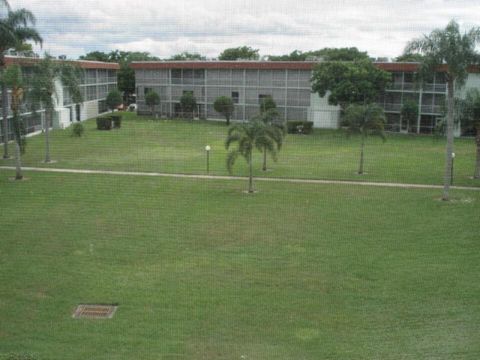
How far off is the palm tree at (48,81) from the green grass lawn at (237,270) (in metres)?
1.81

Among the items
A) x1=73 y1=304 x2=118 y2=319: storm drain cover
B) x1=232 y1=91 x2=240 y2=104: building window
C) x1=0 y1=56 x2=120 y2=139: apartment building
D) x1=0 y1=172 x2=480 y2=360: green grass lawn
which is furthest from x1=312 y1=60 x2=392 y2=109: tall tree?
x1=73 y1=304 x2=118 y2=319: storm drain cover

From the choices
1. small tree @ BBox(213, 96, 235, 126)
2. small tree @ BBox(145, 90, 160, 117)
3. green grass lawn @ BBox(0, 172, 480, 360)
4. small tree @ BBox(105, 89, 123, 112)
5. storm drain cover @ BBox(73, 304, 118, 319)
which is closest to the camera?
green grass lawn @ BBox(0, 172, 480, 360)

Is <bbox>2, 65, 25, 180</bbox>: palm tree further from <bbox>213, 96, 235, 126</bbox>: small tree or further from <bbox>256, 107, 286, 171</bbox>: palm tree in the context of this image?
<bbox>213, 96, 235, 126</bbox>: small tree

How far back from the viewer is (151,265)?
503cm

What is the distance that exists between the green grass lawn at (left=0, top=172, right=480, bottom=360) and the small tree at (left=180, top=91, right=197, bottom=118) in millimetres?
10167

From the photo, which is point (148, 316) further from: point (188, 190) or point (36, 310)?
point (188, 190)

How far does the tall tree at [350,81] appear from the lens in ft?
51.8

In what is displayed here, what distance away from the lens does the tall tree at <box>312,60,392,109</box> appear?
15797mm

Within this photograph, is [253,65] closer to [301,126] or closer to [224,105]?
[224,105]

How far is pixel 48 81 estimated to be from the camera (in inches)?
396

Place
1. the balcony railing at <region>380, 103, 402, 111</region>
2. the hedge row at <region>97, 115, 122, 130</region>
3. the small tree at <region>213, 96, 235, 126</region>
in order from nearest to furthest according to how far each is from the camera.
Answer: the hedge row at <region>97, 115, 122, 130</region> → the balcony railing at <region>380, 103, 402, 111</region> → the small tree at <region>213, 96, 235, 126</region>

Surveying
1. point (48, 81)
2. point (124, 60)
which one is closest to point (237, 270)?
point (48, 81)

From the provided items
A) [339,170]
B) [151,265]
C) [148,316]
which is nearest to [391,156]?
[339,170]

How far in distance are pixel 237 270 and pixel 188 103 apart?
14296 mm
